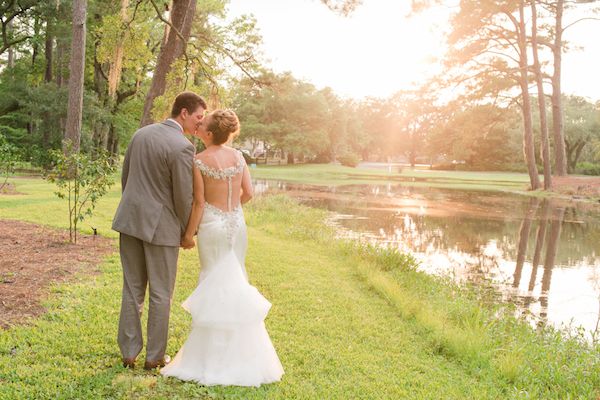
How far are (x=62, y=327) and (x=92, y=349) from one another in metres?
0.66

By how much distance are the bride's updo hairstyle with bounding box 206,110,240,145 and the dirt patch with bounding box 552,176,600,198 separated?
101 ft

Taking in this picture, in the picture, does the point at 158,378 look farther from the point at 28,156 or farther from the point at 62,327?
the point at 28,156

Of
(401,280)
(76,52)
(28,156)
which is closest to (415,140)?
(28,156)

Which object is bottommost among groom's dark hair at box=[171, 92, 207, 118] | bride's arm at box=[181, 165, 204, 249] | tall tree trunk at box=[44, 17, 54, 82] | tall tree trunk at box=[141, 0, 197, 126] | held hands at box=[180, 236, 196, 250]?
held hands at box=[180, 236, 196, 250]

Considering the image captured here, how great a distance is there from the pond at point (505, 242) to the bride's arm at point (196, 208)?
465cm

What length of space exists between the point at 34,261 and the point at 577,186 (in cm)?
3252

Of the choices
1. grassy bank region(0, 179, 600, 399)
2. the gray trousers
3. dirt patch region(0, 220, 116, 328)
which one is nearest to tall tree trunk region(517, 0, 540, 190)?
grassy bank region(0, 179, 600, 399)

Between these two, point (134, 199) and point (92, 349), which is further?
point (92, 349)

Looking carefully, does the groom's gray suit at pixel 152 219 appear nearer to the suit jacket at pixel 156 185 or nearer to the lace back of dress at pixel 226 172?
the suit jacket at pixel 156 185

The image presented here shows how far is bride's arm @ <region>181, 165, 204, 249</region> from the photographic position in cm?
431

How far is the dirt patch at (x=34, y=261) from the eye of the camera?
18.4 feet

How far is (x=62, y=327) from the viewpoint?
513 cm

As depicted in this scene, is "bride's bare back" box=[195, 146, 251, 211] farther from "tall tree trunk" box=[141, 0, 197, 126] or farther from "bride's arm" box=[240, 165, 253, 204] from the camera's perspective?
"tall tree trunk" box=[141, 0, 197, 126]

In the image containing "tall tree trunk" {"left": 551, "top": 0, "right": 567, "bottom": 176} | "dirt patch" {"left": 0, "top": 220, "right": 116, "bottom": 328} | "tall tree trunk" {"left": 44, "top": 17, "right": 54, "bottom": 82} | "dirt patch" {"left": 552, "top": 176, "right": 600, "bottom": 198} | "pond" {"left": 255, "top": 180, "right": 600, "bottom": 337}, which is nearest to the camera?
"dirt patch" {"left": 0, "top": 220, "right": 116, "bottom": 328}
